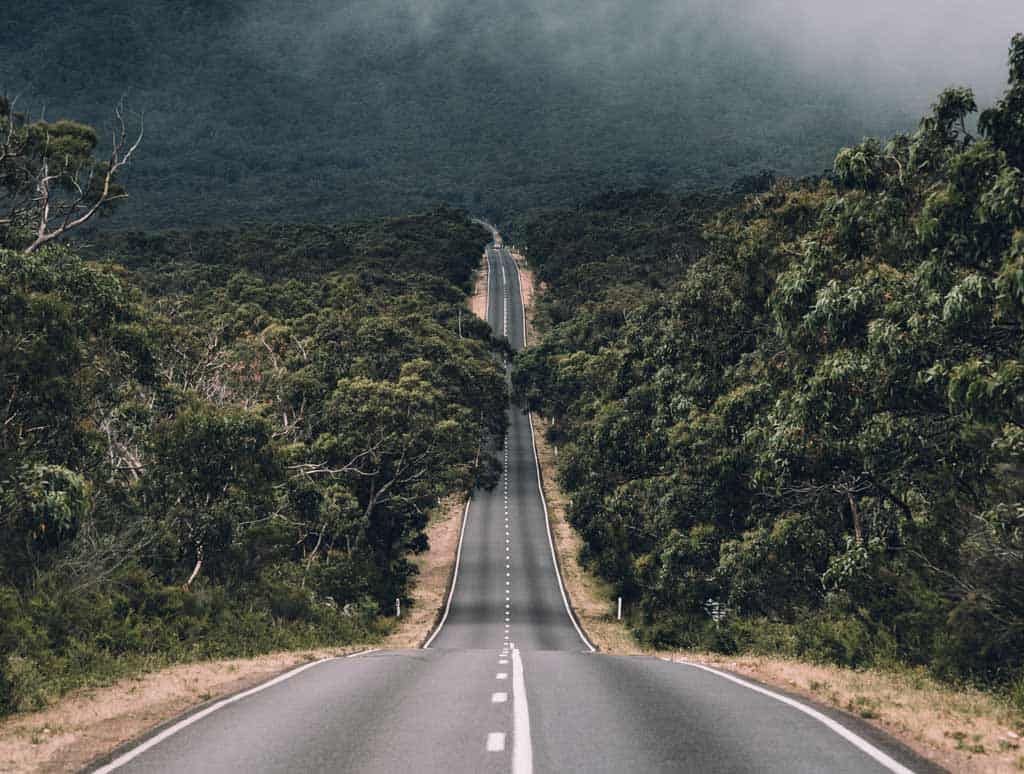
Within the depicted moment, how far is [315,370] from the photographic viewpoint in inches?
1997

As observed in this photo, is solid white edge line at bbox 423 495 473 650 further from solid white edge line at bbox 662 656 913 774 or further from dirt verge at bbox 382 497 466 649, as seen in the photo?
solid white edge line at bbox 662 656 913 774

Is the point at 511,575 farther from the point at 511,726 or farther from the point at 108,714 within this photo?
the point at 511,726

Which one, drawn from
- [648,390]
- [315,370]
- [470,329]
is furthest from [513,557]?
[470,329]

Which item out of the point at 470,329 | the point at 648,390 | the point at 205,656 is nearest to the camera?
the point at 205,656

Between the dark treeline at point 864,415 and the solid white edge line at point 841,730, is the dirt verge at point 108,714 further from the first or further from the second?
the dark treeline at point 864,415

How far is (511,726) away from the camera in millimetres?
10133

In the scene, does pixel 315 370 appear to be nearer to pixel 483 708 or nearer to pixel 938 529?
pixel 938 529

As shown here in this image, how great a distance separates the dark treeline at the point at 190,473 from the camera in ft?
58.7

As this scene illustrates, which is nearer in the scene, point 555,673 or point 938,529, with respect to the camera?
point 555,673

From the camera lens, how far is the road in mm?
8789

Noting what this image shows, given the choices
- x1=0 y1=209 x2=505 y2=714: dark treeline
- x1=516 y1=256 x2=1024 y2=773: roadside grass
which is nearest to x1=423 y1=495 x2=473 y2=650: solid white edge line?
x1=0 y1=209 x2=505 y2=714: dark treeline

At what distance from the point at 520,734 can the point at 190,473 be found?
19.5 m

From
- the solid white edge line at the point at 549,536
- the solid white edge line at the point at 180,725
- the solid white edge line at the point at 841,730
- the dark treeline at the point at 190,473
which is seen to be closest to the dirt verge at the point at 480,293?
the solid white edge line at the point at 549,536

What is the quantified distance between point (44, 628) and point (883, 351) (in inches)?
617
